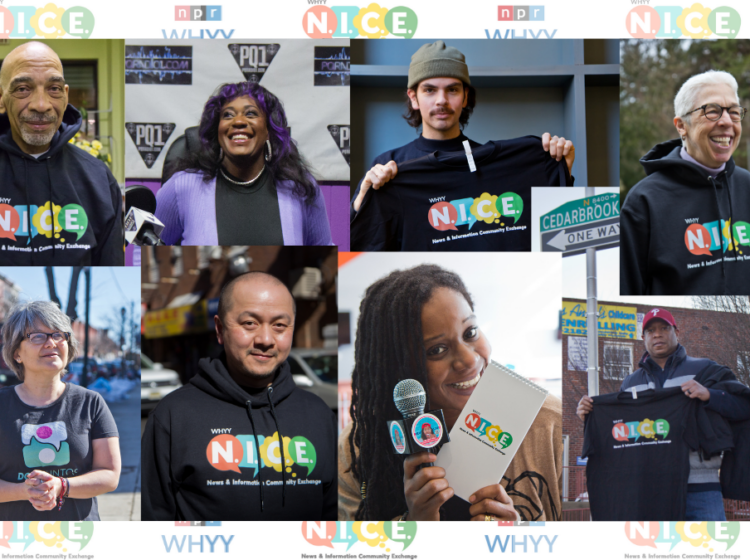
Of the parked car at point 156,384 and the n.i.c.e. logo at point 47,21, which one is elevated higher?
the n.i.c.e. logo at point 47,21

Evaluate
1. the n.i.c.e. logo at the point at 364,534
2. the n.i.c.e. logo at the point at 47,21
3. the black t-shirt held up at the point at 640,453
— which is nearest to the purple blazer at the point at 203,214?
the n.i.c.e. logo at the point at 47,21

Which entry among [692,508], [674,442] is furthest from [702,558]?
[674,442]

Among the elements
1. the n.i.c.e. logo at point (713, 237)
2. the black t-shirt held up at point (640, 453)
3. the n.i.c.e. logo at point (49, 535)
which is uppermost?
the n.i.c.e. logo at point (713, 237)

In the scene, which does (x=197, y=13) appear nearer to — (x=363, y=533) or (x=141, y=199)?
(x=141, y=199)

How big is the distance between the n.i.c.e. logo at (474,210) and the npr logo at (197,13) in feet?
4.81

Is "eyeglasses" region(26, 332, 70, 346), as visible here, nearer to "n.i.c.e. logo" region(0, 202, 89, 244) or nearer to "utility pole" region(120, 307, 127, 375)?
"utility pole" region(120, 307, 127, 375)

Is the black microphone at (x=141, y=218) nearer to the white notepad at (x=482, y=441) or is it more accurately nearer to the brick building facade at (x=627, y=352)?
the white notepad at (x=482, y=441)

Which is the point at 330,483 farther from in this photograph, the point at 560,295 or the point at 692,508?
the point at 692,508

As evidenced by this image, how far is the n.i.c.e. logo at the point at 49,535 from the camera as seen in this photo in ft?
10.5

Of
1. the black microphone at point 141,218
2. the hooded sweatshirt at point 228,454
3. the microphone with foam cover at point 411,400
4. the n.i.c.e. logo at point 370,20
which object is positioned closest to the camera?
the hooded sweatshirt at point 228,454

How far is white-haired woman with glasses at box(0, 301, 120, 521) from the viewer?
312 cm

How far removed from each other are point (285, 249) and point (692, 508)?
2.39 meters

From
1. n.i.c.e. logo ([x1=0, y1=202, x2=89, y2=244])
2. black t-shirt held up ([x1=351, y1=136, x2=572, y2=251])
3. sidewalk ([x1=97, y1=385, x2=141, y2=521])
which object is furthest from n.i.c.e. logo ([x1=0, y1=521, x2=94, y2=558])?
black t-shirt held up ([x1=351, y1=136, x2=572, y2=251])

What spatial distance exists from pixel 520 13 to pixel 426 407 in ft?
6.79
